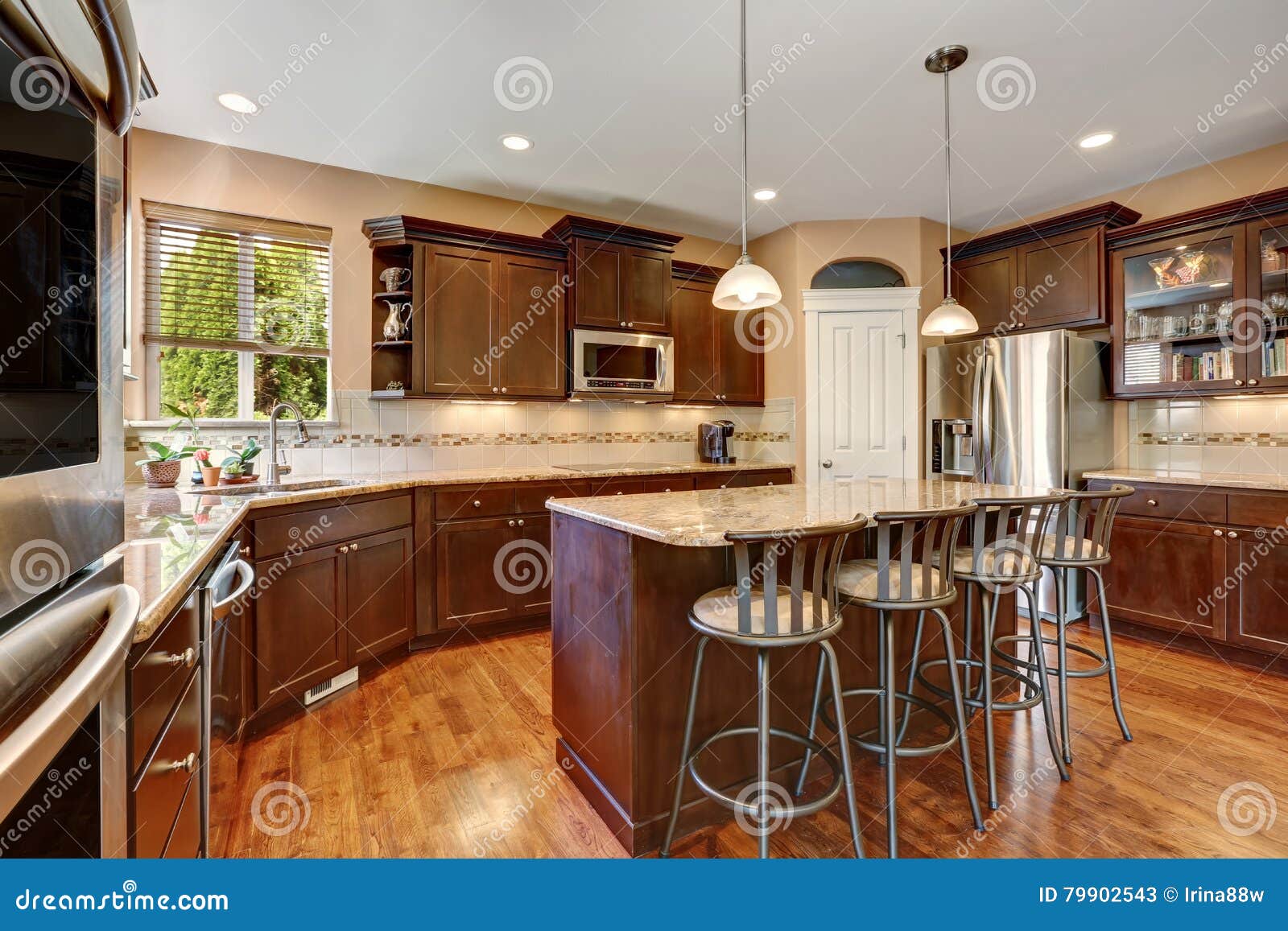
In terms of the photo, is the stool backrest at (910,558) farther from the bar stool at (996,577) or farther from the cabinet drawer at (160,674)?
the cabinet drawer at (160,674)

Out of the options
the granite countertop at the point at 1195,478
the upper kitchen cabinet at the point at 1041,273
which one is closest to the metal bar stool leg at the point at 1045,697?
the granite countertop at the point at 1195,478

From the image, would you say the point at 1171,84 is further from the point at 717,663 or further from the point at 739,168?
the point at 717,663

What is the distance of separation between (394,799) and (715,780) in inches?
40.3

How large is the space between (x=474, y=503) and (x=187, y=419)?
58.1 inches

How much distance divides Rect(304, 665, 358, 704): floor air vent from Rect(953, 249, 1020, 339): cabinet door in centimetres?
445

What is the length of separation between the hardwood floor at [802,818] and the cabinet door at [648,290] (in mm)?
2490

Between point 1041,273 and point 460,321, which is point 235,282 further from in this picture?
point 1041,273

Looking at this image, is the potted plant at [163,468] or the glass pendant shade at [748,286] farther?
the potted plant at [163,468]

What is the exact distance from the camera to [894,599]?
1.74 metres

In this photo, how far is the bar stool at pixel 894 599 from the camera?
1624mm

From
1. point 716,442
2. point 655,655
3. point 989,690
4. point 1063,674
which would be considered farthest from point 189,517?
point 716,442

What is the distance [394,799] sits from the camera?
77.9 inches

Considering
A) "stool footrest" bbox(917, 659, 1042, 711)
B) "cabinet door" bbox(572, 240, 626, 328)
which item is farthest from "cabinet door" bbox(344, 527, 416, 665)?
"stool footrest" bbox(917, 659, 1042, 711)

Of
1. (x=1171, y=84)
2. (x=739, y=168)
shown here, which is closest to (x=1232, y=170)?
(x=1171, y=84)
